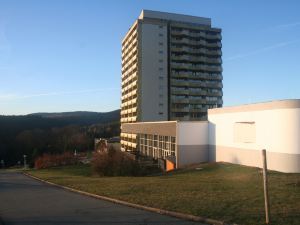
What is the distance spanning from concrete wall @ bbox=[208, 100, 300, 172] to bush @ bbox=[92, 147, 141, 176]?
807cm

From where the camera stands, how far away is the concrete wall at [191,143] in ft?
135

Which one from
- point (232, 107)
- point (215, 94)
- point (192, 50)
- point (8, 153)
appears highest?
point (192, 50)

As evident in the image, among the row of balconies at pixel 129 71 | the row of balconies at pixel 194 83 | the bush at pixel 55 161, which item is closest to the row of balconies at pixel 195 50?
the row of balconies at pixel 194 83

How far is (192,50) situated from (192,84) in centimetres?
777

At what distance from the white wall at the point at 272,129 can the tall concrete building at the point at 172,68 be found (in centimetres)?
5241

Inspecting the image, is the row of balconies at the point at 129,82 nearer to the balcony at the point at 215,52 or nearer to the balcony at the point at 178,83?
the balcony at the point at 178,83

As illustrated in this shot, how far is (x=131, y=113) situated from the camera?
95938mm

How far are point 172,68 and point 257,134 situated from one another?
202 feet

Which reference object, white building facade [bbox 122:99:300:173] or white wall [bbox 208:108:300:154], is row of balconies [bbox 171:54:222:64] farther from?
white wall [bbox 208:108:300:154]

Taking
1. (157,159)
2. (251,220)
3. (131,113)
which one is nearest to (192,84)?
(131,113)

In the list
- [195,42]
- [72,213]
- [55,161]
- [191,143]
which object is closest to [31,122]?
[195,42]

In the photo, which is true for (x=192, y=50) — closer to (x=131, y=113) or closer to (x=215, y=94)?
(x=215, y=94)

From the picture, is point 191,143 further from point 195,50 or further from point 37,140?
point 37,140

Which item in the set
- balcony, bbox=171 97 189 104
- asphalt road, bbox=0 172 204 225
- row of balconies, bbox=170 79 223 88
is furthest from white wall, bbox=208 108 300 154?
row of balconies, bbox=170 79 223 88
